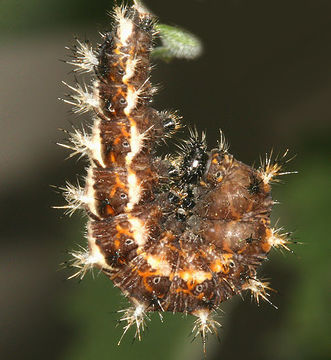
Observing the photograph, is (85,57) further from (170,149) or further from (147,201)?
(170,149)

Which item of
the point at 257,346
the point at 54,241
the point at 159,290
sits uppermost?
the point at 159,290

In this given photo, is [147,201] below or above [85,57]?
below

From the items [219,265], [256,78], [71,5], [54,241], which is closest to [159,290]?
[219,265]

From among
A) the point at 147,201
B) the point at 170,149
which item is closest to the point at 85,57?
the point at 147,201

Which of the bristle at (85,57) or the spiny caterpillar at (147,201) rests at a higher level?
the bristle at (85,57)

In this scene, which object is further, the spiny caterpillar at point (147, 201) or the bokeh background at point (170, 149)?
the bokeh background at point (170, 149)

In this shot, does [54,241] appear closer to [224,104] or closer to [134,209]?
[224,104]

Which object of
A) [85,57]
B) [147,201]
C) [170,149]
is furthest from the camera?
[170,149]
